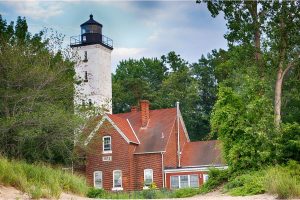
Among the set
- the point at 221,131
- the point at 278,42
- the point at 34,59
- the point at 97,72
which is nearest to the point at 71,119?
the point at 34,59

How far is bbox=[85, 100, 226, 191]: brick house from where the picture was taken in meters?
39.3

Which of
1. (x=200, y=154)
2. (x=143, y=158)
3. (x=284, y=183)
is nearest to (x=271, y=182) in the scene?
(x=284, y=183)

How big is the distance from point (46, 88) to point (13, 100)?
7.46ft

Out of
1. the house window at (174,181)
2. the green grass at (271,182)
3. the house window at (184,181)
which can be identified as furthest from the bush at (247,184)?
the house window at (174,181)

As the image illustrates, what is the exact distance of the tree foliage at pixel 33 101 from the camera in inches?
A: 1092

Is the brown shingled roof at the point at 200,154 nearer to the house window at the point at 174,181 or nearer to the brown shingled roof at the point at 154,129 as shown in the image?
the house window at the point at 174,181

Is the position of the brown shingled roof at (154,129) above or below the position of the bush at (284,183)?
above

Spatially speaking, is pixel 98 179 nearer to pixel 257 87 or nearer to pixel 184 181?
pixel 184 181

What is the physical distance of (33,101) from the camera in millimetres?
28656

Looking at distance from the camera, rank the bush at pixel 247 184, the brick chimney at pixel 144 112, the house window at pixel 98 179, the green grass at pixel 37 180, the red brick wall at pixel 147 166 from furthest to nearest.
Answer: the brick chimney at pixel 144 112, the house window at pixel 98 179, the red brick wall at pixel 147 166, the bush at pixel 247 184, the green grass at pixel 37 180

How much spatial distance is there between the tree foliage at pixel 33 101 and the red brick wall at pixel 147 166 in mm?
8981

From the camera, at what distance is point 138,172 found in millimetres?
40219

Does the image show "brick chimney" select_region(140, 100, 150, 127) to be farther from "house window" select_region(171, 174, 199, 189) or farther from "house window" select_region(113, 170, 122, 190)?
"house window" select_region(171, 174, 199, 189)

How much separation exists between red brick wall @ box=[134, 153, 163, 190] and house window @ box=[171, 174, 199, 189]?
99cm
